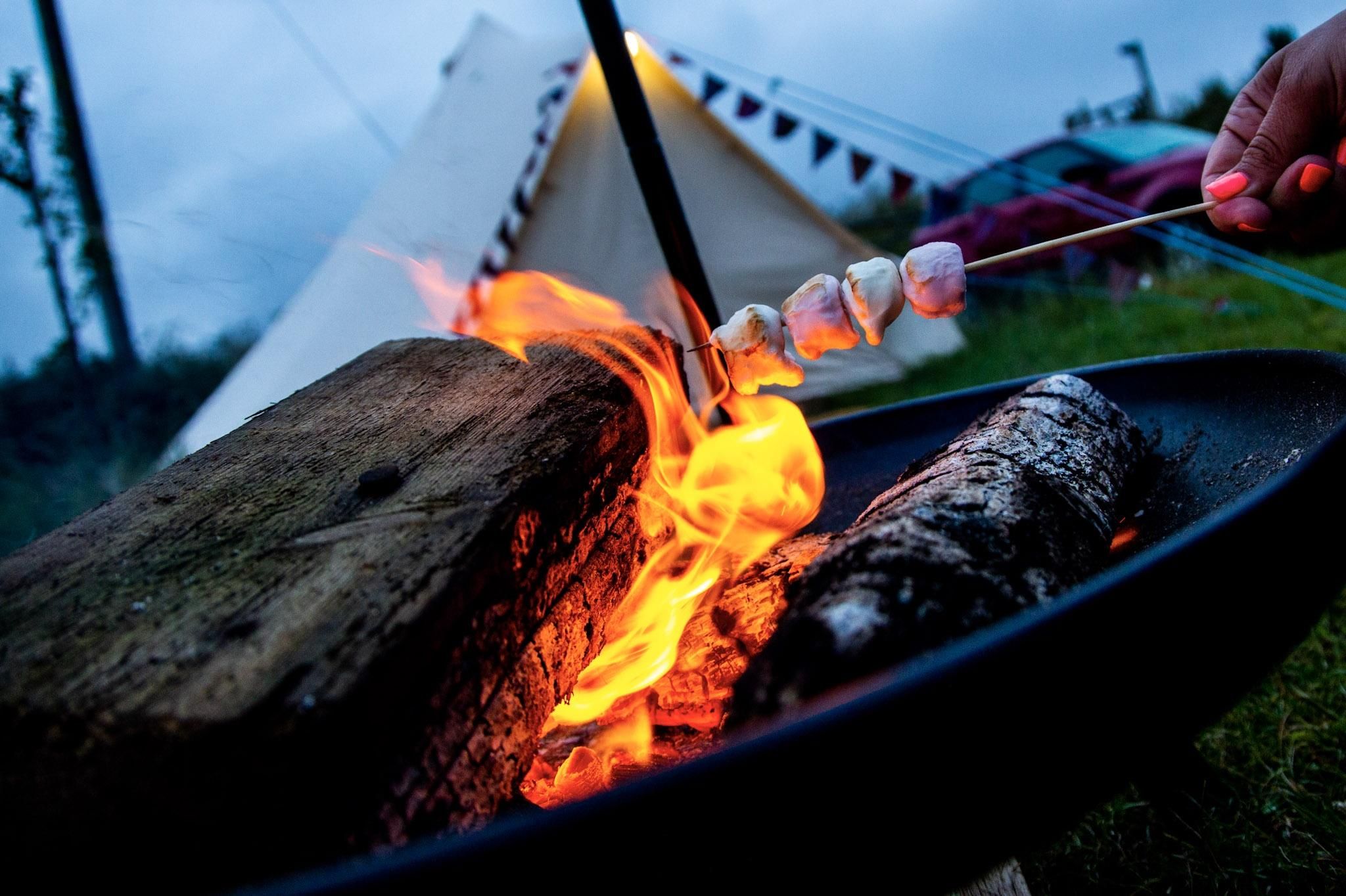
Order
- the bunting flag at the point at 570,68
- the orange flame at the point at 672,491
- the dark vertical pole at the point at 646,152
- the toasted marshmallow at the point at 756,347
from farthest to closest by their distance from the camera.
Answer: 1. the bunting flag at the point at 570,68
2. the dark vertical pole at the point at 646,152
3. the toasted marshmallow at the point at 756,347
4. the orange flame at the point at 672,491

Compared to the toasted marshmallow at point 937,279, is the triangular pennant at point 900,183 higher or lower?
lower

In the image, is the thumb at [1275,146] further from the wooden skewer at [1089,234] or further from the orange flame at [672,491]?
the orange flame at [672,491]

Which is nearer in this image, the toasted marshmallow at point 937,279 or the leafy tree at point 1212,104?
the toasted marshmallow at point 937,279

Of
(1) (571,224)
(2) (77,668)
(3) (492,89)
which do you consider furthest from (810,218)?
(2) (77,668)

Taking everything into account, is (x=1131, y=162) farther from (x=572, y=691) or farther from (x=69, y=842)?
(x=69, y=842)

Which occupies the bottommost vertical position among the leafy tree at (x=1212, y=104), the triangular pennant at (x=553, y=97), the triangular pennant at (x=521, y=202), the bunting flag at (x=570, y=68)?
the leafy tree at (x=1212, y=104)

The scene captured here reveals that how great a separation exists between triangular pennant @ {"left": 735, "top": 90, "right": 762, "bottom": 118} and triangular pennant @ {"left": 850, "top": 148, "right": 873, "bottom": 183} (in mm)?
597

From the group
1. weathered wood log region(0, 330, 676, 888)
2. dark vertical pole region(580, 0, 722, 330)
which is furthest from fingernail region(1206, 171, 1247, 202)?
weathered wood log region(0, 330, 676, 888)

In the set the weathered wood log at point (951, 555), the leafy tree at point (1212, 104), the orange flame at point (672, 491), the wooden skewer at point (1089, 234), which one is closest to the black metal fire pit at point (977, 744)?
the weathered wood log at point (951, 555)

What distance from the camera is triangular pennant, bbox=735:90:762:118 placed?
4.36m

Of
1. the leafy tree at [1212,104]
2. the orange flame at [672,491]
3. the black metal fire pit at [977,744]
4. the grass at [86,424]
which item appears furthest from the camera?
the leafy tree at [1212,104]

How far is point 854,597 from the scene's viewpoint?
2.77ft

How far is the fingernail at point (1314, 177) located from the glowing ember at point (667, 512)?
0.92 metres

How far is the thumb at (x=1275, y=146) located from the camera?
53.4 inches
